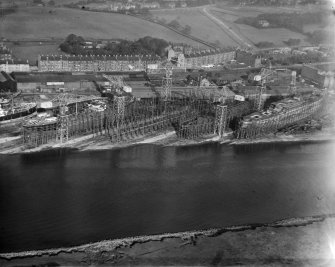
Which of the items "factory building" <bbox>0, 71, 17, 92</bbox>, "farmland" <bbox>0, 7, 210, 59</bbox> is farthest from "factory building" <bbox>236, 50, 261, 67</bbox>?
"factory building" <bbox>0, 71, 17, 92</bbox>

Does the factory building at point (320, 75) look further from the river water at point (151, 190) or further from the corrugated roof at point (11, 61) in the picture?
the corrugated roof at point (11, 61)

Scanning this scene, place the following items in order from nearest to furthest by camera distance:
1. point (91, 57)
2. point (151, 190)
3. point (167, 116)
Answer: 1. point (151, 190)
2. point (167, 116)
3. point (91, 57)

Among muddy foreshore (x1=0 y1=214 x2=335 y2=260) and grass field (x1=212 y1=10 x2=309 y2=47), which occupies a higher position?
grass field (x1=212 y1=10 x2=309 y2=47)

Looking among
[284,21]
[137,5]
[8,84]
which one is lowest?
[8,84]

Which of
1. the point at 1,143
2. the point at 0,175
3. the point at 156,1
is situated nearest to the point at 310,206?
the point at 0,175

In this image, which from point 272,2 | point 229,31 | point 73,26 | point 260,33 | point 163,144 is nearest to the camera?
point 163,144

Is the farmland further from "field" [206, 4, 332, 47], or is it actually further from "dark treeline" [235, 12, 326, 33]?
"dark treeline" [235, 12, 326, 33]

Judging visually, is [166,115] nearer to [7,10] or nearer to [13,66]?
[13,66]

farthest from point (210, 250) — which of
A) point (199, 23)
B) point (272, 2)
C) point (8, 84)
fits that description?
point (272, 2)
